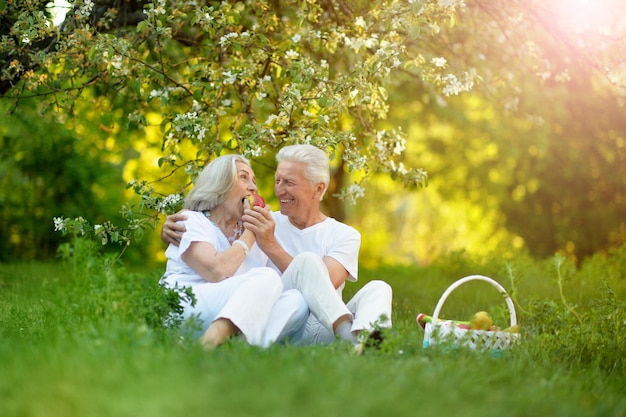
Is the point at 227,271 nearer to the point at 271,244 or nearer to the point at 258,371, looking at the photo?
the point at 271,244

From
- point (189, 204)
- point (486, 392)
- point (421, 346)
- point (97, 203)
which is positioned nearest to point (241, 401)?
point (486, 392)

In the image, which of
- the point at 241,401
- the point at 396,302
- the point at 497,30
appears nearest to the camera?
the point at 241,401

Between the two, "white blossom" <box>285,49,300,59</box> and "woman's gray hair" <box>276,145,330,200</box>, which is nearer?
"woman's gray hair" <box>276,145,330,200</box>

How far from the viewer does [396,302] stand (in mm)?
7668

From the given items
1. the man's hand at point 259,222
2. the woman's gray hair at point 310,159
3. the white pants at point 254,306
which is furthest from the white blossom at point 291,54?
the white pants at point 254,306

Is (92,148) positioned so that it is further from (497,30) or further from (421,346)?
(421,346)

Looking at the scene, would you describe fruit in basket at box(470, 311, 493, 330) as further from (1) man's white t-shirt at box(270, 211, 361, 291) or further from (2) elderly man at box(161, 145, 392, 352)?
(1) man's white t-shirt at box(270, 211, 361, 291)

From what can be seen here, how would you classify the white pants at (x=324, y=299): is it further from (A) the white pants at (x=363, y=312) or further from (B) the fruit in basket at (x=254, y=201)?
(B) the fruit in basket at (x=254, y=201)

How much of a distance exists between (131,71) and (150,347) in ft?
10.4

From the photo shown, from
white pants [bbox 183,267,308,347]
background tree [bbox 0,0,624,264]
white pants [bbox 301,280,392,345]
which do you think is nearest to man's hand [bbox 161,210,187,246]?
white pants [bbox 183,267,308,347]

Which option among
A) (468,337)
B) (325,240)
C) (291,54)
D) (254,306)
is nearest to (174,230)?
(254,306)

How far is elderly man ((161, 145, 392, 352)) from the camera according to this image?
4875mm

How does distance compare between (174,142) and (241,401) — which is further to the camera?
(174,142)

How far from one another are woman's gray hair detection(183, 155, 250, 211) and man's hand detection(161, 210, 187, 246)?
165mm
